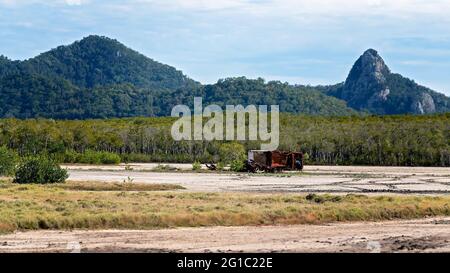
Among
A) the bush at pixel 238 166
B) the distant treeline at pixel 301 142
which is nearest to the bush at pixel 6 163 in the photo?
the bush at pixel 238 166

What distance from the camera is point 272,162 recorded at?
75.8m

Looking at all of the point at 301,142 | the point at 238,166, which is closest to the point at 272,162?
the point at 238,166

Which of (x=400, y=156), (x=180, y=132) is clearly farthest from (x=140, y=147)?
(x=400, y=156)

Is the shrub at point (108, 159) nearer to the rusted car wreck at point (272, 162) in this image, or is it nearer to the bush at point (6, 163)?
the rusted car wreck at point (272, 162)

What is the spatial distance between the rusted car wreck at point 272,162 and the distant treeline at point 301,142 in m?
24.2

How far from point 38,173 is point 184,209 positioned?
21224 mm

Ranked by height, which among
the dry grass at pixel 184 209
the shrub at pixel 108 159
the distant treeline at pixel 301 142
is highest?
the distant treeline at pixel 301 142

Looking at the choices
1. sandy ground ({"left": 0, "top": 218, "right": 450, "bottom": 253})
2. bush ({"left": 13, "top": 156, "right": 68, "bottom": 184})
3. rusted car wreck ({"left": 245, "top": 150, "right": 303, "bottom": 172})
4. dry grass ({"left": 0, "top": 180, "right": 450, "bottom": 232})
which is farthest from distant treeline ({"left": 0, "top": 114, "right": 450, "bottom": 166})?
sandy ground ({"left": 0, "top": 218, "right": 450, "bottom": 253})

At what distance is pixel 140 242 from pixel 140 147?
94632 mm

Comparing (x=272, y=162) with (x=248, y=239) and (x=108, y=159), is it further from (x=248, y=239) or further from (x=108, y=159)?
(x=248, y=239)

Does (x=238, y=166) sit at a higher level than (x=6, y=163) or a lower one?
lower

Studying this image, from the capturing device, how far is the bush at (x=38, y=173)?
50.9 meters
